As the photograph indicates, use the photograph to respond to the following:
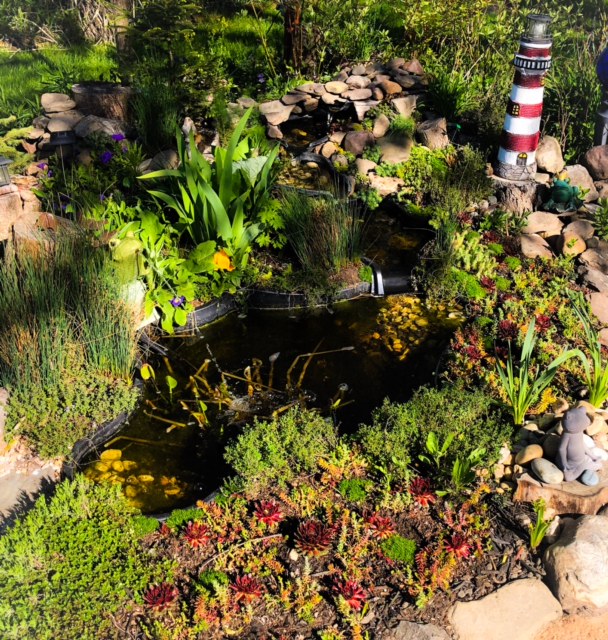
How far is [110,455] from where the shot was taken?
→ 442cm

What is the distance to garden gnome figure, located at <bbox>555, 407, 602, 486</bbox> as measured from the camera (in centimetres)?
365

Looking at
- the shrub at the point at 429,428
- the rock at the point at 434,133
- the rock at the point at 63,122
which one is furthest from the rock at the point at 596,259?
the rock at the point at 63,122

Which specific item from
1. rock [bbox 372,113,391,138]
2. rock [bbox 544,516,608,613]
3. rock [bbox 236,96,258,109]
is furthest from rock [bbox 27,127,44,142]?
rock [bbox 544,516,608,613]

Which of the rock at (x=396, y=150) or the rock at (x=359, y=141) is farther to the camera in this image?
the rock at (x=359, y=141)

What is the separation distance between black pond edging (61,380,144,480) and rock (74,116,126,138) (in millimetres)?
3564

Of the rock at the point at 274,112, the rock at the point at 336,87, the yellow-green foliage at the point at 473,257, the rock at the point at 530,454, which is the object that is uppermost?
the rock at the point at 336,87

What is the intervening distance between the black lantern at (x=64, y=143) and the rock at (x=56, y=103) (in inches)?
22.6

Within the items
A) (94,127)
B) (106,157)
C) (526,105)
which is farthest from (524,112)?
(94,127)

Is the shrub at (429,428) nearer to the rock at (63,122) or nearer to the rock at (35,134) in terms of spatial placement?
the rock at (63,122)

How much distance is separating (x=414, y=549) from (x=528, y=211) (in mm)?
3794

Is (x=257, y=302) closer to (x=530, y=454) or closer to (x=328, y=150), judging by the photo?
(x=530, y=454)

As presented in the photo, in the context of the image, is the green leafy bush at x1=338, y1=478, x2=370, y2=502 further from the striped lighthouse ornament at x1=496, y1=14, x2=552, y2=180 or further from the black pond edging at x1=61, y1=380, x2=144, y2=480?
the striped lighthouse ornament at x1=496, y1=14, x2=552, y2=180

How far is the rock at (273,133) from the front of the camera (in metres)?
8.25

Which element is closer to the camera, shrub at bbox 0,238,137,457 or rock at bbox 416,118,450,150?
shrub at bbox 0,238,137,457
